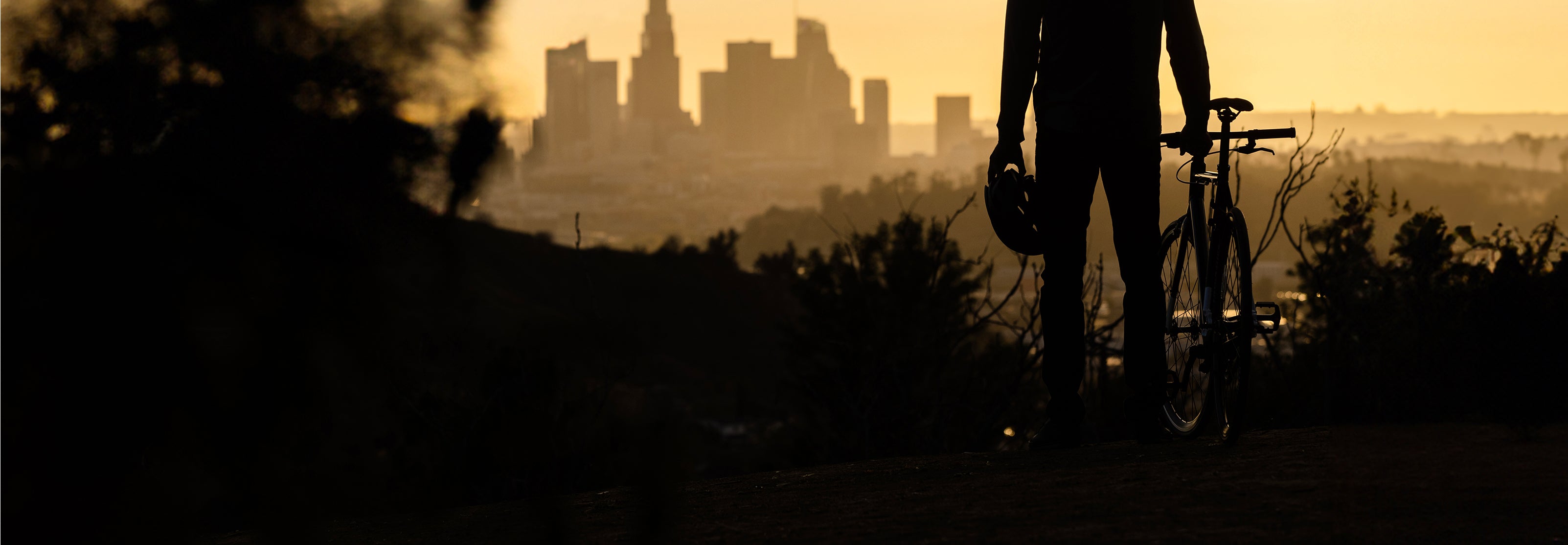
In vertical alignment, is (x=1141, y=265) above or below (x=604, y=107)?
below

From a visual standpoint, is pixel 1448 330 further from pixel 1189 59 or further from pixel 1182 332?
pixel 1189 59

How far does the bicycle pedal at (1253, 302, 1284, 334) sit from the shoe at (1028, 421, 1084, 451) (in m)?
0.78

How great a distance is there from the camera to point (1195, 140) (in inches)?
163

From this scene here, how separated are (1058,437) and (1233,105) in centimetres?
126

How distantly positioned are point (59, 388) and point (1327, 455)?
3366 millimetres

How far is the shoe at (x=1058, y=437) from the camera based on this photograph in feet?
14.9

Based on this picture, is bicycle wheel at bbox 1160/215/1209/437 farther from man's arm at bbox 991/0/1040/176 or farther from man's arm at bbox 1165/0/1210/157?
man's arm at bbox 991/0/1040/176

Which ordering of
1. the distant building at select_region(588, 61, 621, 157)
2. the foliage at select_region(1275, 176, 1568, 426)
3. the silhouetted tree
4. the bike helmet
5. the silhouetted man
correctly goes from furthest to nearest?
the distant building at select_region(588, 61, 621, 157) < the foliage at select_region(1275, 176, 1568, 426) < the bike helmet < the silhouetted man < the silhouetted tree

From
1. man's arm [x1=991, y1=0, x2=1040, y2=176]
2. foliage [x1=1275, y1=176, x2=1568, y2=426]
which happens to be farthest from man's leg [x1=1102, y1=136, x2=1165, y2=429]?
foliage [x1=1275, y1=176, x2=1568, y2=426]

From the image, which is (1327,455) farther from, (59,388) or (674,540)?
(59,388)

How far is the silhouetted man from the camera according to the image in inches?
162

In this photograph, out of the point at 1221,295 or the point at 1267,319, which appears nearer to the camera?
the point at 1267,319

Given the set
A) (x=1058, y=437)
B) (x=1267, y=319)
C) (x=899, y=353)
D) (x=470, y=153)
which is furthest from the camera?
(x=899, y=353)

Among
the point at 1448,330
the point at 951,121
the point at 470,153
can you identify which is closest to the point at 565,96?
the point at 1448,330
